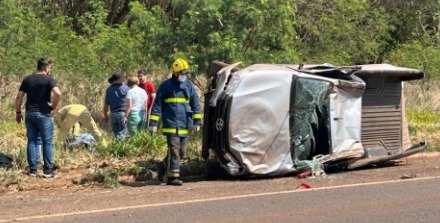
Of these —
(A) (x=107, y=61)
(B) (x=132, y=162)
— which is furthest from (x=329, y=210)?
(A) (x=107, y=61)

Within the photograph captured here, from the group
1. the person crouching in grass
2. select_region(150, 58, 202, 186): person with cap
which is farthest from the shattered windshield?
the person crouching in grass

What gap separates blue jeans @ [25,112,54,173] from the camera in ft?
31.0

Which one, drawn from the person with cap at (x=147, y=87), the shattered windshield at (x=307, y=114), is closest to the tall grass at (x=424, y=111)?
the shattered windshield at (x=307, y=114)

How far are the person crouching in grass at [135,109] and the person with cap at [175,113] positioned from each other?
1.85 m

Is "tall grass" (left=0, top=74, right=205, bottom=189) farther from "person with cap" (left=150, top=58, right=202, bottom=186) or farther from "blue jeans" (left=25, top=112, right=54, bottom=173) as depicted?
"person with cap" (left=150, top=58, right=202, bottom=186)

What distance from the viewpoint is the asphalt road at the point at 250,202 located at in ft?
24.1

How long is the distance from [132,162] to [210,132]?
1308 millimetres

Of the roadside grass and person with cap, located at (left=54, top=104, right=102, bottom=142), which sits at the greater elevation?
person with cap, located at (left=54, top=104, right=102, bottom=142)

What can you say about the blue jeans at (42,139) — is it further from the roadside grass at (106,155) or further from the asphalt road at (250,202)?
the asphalt road at (250,202)

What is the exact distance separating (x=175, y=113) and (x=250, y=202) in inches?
78.3

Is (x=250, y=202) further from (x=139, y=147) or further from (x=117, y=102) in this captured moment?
(x=117, y=102)

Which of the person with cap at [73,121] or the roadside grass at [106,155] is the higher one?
the person with cap at [73,121]

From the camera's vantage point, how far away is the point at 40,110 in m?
9.45

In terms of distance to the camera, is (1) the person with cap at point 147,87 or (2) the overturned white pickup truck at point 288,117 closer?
(2) the overturned white pickup truck at point 288,117
